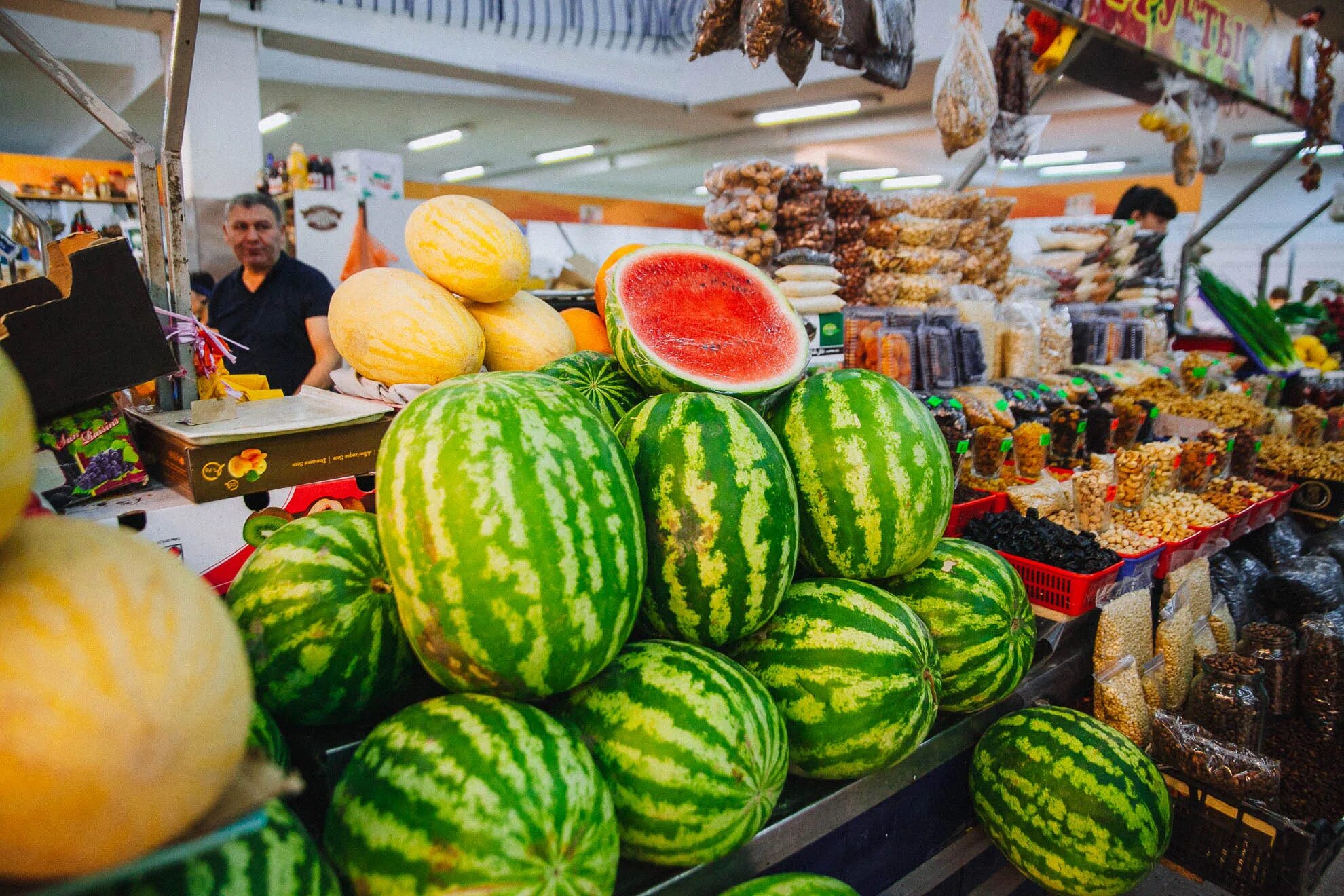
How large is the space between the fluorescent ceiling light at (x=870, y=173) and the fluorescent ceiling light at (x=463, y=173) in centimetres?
750

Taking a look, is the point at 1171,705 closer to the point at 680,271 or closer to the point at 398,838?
the point at 680,271

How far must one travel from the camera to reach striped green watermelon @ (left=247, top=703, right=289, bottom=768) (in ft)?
2.75

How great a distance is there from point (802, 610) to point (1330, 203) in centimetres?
764

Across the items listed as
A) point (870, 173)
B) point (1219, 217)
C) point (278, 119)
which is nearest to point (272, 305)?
point (1219, 217)

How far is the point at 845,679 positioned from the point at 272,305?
3.86 m

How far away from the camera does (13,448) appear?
1.67ft

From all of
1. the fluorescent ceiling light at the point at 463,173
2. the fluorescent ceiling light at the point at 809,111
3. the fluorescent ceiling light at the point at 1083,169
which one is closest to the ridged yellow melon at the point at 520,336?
the fluorescent ceiling light at the point at 809,111

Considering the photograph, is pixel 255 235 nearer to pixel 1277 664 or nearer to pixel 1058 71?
pixel 1058 71

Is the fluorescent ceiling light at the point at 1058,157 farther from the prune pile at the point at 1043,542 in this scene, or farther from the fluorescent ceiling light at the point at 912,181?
the prune pile at the point at 1043,542

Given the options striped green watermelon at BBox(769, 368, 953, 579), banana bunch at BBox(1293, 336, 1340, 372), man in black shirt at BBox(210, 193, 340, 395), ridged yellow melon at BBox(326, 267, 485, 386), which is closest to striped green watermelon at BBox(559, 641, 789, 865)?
striped green watermelon at BBox(769, 368, 953, 579)

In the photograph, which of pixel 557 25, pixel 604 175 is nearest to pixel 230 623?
pixel 557 25

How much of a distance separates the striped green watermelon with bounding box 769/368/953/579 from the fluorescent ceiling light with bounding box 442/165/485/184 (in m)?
16.0

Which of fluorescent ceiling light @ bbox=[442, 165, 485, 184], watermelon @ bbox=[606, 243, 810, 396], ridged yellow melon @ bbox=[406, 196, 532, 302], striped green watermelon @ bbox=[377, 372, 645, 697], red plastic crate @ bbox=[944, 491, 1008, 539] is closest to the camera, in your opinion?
striped green watermelon @ bbox=[377, 372, 645, 697]

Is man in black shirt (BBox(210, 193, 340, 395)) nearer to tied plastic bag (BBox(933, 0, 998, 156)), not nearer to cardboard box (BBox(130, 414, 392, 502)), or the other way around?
cardboard box (BBox(130, 414, 392, 502))
